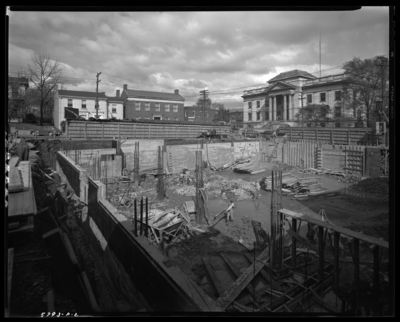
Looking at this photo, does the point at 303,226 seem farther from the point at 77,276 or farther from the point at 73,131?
the point at 73,131

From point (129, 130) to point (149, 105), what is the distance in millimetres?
18525

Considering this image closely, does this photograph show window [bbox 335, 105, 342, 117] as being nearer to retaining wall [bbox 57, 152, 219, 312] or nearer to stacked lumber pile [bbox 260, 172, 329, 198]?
stacked lumber pile [bbox 260, 172, 329, 198]

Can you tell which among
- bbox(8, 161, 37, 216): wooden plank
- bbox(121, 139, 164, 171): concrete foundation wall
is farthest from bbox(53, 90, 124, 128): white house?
bbox(8, 161, 37, 216): wooden plank

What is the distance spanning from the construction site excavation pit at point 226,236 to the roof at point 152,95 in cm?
2230

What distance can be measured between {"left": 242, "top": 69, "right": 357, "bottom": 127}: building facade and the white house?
920 inches

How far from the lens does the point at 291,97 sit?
42781 mm

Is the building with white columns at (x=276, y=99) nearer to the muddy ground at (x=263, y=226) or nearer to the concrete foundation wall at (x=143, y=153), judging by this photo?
the muddy ground at (x=263, y=226)

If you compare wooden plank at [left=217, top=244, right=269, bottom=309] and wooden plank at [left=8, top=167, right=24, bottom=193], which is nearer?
wooden plank at [left=217, top=244, right=269, bottom=309]

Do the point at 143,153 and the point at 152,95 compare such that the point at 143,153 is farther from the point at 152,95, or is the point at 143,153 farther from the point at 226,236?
the point at 152,95

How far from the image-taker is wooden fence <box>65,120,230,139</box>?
23.1 meters

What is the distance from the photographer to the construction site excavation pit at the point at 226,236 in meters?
5.01

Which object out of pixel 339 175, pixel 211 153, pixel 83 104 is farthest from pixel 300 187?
pixel 83 104

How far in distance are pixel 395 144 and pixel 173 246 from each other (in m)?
7.40

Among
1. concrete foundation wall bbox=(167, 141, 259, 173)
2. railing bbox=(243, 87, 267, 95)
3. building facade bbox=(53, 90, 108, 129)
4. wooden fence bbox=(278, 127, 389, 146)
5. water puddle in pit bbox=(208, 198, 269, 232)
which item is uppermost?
railing bbox=(243, 87, 267, 95)
